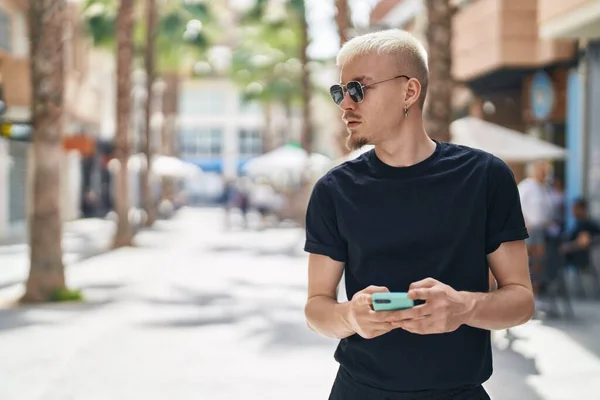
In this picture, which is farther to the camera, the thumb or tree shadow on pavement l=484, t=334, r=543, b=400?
tree shadow on pavement l=484, t=334, r=543, b=400

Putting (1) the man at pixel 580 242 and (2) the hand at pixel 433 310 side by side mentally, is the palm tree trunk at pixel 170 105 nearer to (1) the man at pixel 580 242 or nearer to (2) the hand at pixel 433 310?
(1) the man at pixel 580 242

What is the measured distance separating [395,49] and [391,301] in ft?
2.28

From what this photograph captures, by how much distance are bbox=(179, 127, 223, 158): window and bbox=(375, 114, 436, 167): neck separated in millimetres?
89792

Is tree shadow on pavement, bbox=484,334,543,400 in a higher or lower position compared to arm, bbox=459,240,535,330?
lower

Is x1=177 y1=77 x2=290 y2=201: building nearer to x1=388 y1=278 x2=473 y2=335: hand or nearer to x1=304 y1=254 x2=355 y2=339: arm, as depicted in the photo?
x1=304 y1=254 x2=355 y2=339: arm

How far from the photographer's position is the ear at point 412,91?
2.54 m

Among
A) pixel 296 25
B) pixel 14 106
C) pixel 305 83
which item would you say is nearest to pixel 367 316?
pixel 14 106

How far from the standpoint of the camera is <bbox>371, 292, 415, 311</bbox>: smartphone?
218 cm

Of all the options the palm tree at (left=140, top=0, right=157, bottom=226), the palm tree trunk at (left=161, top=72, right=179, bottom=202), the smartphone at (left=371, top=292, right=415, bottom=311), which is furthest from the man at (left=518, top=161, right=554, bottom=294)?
the palm tree trunk at (left=161, top=72, right=179, bottom=202)

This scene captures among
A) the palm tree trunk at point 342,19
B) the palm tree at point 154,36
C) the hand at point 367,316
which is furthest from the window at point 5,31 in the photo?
the hand at point 367,316

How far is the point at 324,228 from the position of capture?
2.53 meters

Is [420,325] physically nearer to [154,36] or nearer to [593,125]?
[593,125]

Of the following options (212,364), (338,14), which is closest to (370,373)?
(212,364)

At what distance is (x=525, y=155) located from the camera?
46.1ft
